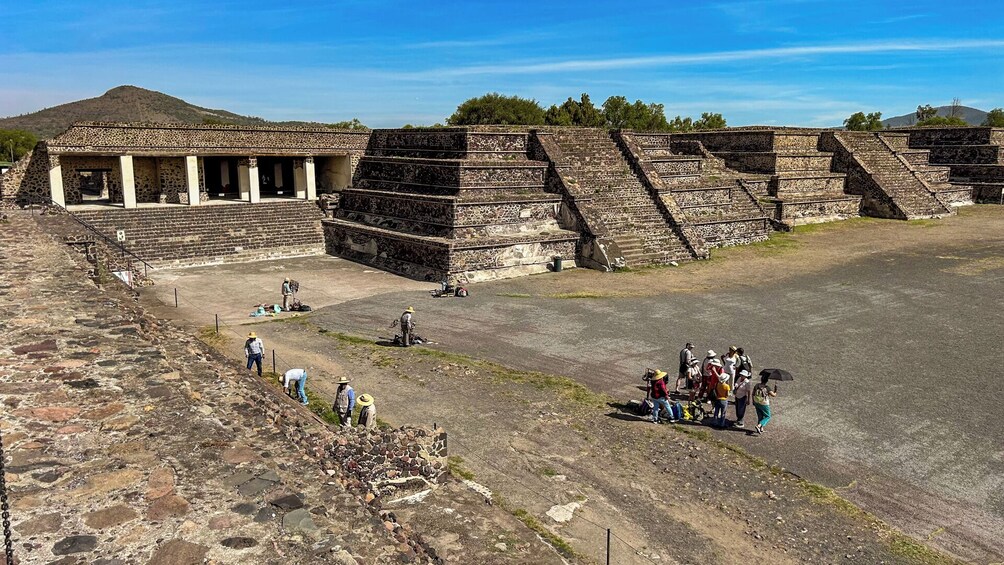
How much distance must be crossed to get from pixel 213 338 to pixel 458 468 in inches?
315

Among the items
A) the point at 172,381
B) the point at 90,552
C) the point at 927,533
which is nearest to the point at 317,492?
the point at 90,552

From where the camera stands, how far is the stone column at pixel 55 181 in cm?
2405

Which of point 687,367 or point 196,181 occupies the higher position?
point 196,181

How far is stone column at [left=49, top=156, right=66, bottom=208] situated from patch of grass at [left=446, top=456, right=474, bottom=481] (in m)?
21.4

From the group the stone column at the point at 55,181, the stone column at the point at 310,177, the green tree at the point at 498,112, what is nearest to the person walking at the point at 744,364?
the stone column at the point at 310,177

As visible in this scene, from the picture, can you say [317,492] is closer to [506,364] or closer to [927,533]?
[927,533]

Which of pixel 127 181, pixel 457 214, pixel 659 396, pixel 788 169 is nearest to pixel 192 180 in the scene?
pixel 127 181

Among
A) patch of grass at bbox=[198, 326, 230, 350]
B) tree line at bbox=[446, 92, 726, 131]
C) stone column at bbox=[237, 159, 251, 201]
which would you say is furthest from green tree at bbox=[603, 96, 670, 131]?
patch of grass at bbox=[198, 326, 230, 350]

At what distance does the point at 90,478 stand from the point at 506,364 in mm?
8394

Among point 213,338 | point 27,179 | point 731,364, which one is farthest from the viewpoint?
point 27,179

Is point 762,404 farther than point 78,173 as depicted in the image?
No

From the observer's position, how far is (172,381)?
22.0 ft

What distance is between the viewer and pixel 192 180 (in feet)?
87.5

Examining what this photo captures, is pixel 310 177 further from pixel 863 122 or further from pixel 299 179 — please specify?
pixel 863 122
